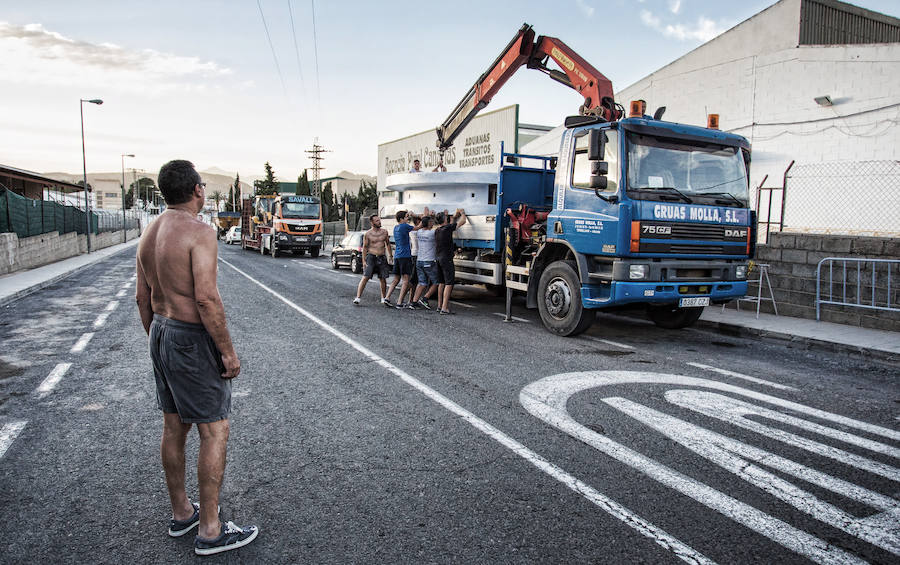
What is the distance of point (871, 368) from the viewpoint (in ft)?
23.0

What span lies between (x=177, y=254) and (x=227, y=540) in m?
1.42

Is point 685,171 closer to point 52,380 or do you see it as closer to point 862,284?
point 862,284

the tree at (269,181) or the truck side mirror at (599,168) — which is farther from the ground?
the tree at (269,181)

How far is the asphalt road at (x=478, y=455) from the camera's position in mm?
2922

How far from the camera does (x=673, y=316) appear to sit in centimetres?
945

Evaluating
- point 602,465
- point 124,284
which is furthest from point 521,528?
point 124,284

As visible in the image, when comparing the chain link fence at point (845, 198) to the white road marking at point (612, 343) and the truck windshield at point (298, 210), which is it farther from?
the truck windshield at point (298, 210)

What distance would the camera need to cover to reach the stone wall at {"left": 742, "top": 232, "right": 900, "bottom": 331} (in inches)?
355

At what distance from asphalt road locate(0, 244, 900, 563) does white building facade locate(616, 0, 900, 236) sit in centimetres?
889

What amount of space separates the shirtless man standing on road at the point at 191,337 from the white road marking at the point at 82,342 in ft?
18.0

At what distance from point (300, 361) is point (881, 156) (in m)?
15.8

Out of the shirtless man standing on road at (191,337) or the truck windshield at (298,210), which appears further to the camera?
the truck windshield at (298,210)

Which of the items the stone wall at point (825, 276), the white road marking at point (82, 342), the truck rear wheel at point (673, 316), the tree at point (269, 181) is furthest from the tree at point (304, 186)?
the truck rear wheel at point (673, 316)

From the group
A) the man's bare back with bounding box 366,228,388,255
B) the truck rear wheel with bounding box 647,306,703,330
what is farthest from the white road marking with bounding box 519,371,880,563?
the man's bare back with bounding box 366,228,388,255
